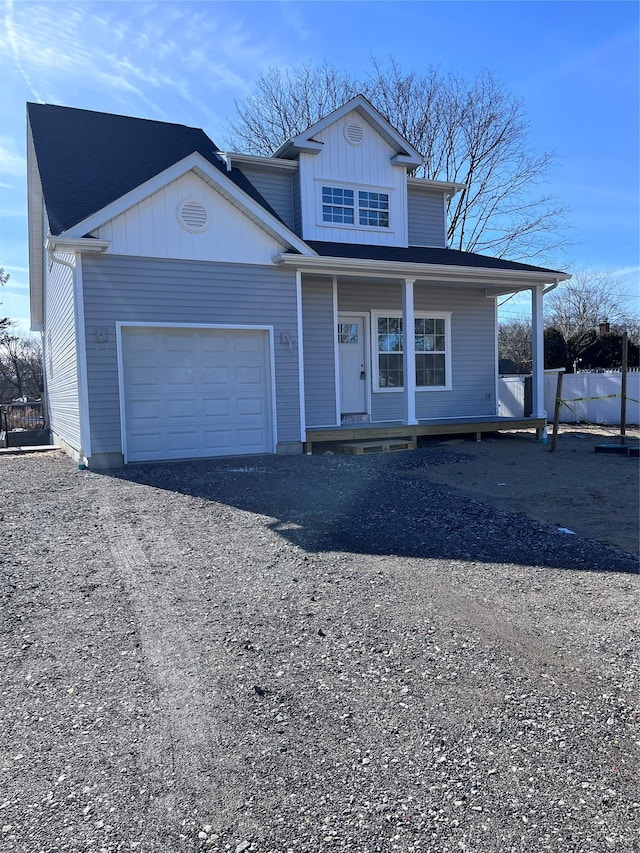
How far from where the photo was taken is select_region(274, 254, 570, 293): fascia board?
407 inches

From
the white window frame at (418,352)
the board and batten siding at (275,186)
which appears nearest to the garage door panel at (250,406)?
Result: the white window frame at (418,352)

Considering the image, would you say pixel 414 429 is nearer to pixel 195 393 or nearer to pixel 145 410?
pixel 195 393

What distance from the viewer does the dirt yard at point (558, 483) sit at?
600cm

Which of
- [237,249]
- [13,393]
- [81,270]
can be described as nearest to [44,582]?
[81,270]

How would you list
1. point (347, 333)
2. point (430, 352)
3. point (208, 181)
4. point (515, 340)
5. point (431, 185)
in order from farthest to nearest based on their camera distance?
point (515, 340) → point (431, 185) → point (430, 352) → point (347, 333) → point (208, 181)

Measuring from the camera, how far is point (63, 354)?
1205 cm

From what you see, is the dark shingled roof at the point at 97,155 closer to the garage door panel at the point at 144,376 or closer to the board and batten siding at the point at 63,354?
the board and batten siding at the point at 63,354

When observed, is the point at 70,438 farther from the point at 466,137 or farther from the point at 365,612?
the point at 466,137

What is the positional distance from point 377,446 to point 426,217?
6.64 m

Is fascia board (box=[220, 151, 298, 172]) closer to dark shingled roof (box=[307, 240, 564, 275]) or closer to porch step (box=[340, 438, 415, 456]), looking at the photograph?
dark shingled roof (box=[307, 240, 564, 275])

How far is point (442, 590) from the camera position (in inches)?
161

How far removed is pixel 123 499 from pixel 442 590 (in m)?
4.25

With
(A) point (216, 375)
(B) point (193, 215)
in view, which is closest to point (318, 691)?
(A) point (216, 375)

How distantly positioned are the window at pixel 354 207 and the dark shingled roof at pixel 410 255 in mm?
651
